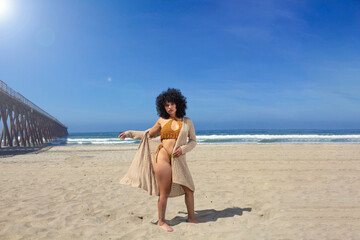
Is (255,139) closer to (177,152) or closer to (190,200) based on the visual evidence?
(190,200)

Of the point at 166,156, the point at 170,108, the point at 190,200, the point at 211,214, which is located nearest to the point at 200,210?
the point at 211,214

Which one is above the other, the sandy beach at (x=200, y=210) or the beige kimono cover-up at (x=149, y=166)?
the beige kimono cover-up at (x=149, y=166)

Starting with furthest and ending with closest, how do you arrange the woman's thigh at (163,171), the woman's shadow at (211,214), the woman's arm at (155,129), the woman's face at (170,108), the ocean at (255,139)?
the ocean at (255,139)
the woman's shadow at (211,214)
the woman's arm at (155,129)
the woman's face at (170,108)
the woman's thigh at (163,171)

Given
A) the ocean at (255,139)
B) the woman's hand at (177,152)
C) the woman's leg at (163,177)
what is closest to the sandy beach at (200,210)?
the woman's leg at (163,177)

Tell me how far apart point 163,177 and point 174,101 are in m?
1.07

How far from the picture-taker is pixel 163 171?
3244 mm

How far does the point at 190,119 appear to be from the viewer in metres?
3.47

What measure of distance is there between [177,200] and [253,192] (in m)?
1.67

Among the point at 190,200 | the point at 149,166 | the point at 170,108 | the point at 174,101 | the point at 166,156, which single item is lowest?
the point at 190,200

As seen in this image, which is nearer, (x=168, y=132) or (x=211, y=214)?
(x=168, y=132)

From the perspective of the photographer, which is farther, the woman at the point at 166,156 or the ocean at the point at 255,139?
the ocean at the point at 255,139

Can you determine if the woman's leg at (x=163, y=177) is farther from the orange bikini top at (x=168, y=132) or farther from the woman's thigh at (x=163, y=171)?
the orange bikini top at (x=168, y=132)

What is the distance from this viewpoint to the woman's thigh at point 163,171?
3.25 metres

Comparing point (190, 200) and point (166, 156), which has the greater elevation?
point (166, 156)
